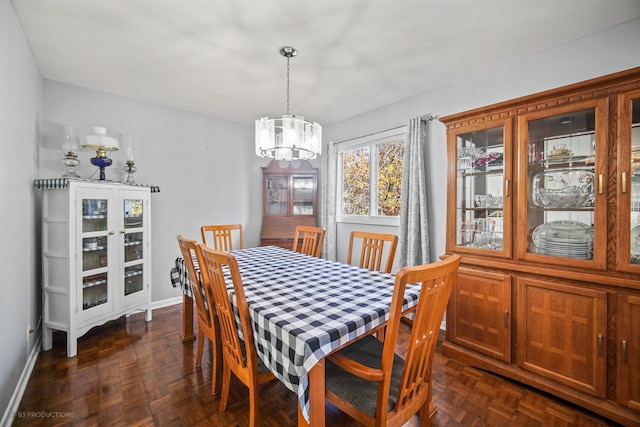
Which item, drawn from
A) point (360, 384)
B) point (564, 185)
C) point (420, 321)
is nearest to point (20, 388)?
point (360, 384)

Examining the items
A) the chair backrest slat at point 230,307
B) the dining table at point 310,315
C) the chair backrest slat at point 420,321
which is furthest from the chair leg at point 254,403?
the chair backrest slat at point 420,321

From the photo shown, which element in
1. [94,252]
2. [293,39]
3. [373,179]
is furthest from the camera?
[373,179]

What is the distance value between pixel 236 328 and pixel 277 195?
2.95 meters

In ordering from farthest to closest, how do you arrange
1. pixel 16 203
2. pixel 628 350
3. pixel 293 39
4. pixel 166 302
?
pixel 166 302, pixel 293 39, pixel 16 203, pixel 628 350

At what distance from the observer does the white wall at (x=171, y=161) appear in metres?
2.74

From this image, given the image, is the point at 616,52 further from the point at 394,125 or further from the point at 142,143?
the point at 142,143

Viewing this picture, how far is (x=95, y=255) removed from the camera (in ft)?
8.16

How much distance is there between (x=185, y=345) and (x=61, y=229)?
1446 millimetres

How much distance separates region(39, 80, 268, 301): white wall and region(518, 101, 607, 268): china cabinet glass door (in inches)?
131

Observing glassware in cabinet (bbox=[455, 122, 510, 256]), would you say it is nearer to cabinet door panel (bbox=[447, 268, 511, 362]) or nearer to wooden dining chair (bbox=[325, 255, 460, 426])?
cabinet door panel (bbox=[447, 268, 511, 362])

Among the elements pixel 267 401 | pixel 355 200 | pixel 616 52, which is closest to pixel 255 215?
pixel 355 200

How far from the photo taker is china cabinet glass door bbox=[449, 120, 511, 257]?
78.5 inches

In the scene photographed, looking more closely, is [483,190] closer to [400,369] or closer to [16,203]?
[400,369]

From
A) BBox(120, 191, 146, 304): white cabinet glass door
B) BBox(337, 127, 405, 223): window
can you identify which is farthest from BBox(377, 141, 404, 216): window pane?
BBox(120, 191, 146, 304): white cabinet glass door
